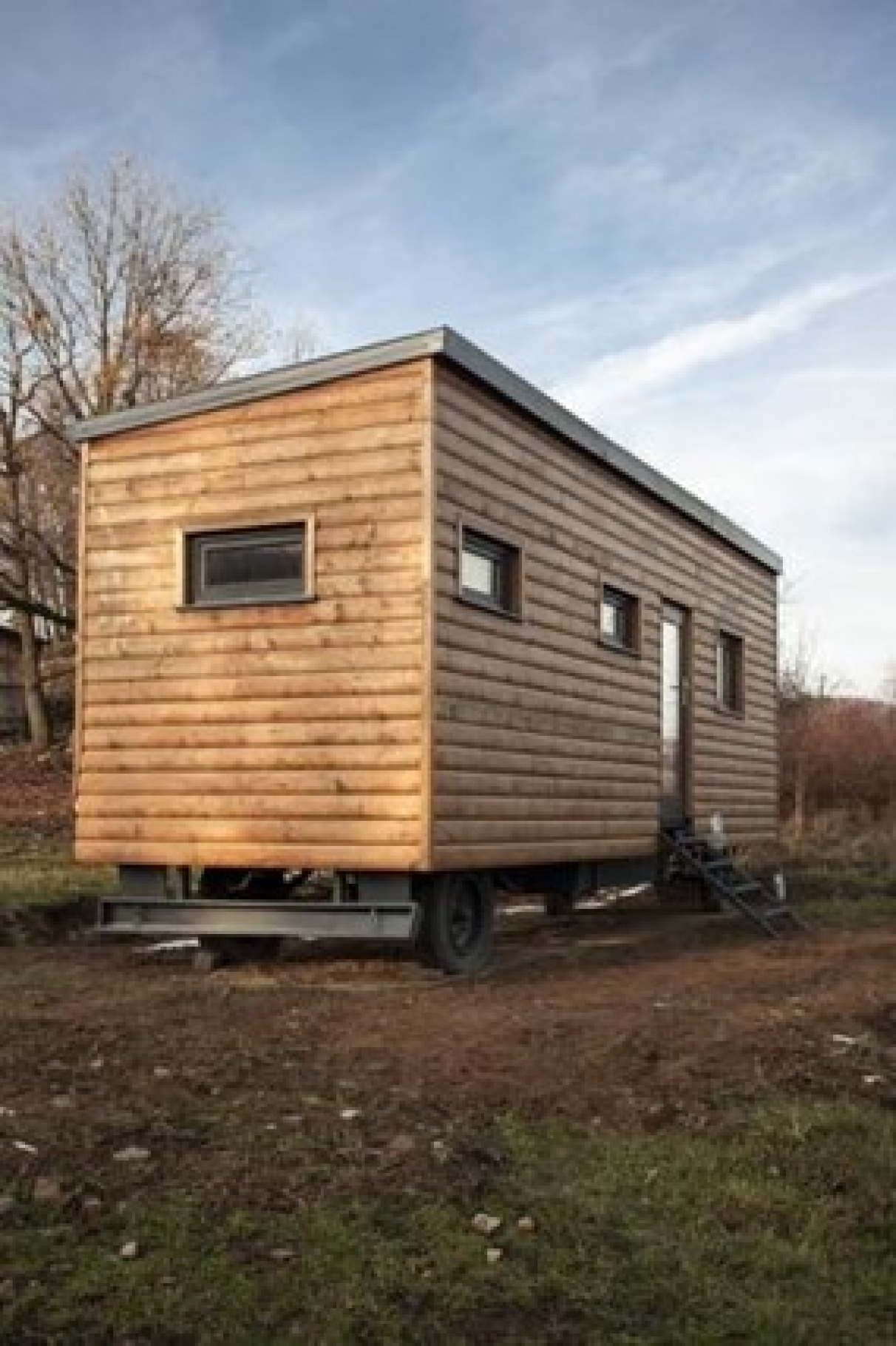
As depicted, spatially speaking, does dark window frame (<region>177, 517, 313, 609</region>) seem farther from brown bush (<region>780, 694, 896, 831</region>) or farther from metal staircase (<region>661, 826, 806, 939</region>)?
brown bush (<region>780, 694, 896, 831</region>)

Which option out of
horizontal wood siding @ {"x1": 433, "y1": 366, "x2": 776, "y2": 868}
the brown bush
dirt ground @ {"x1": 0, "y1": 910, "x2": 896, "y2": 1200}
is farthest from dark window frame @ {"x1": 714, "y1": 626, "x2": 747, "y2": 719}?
the brown bush

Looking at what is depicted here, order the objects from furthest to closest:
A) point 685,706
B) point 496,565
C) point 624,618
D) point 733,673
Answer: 1. point 733,673
2. point 685,706
3. point 624,618
4. point 496,565

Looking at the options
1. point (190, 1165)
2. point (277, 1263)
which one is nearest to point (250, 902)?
point (190, 1165)

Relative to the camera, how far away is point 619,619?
1341cm

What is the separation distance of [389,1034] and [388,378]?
444 centimetres

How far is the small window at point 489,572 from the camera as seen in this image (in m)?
10.1

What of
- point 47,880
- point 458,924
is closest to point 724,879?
point 458,924

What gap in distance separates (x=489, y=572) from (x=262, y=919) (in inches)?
116

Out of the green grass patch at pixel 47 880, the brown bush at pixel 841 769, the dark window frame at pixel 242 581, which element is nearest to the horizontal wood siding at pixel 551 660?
the dark window frame at pixel 242 581

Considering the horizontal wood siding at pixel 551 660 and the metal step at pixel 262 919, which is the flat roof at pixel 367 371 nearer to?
the horizontal wood siding at pixel 551 660

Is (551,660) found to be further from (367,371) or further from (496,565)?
(367,371)

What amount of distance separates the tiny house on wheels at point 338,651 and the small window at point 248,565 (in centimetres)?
2

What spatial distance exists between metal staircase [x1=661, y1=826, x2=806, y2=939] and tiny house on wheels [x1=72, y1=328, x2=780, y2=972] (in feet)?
5.74

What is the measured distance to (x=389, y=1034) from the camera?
723cm
